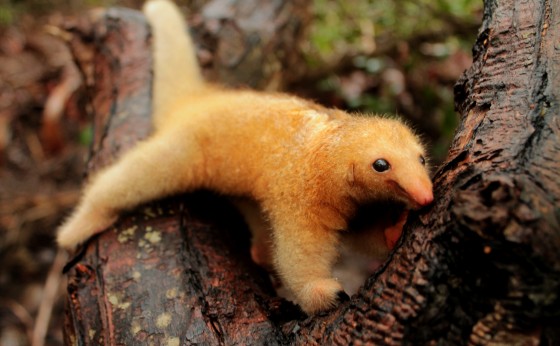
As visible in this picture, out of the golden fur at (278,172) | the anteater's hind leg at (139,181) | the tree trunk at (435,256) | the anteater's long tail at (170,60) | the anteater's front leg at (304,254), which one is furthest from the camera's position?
the anteater's long tail at (170,60)

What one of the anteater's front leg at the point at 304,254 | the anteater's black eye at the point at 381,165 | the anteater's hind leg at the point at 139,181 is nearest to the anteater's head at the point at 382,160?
the anteater's black eye at the point at 381,165

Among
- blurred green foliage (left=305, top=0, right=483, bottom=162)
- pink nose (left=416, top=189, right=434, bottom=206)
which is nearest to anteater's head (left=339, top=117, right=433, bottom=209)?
pink nose (left=416, top=189, right=434, bottom=206)

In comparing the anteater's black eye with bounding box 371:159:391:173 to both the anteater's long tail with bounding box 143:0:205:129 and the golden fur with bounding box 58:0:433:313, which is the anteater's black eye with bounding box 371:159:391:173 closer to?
the golden fur with bounding box 58:0:433:313

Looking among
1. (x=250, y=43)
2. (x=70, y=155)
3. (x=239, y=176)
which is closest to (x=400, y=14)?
(x=250, y=43)

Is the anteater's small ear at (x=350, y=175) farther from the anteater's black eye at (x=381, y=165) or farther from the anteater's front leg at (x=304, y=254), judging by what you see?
the anteater's front leg at (x=304, y=254)

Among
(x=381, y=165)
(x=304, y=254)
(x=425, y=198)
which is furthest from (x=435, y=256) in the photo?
(x=304, y=254)

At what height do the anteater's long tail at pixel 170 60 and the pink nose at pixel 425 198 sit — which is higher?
the pink nose at pixel 425 198

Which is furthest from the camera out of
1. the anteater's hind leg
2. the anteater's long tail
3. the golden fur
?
the anteater's long tail
